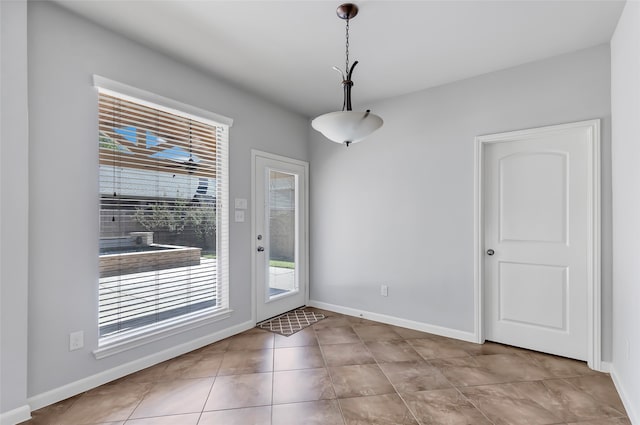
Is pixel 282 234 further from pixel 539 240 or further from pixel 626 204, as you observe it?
pixel 626 204

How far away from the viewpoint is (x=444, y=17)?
221 cm

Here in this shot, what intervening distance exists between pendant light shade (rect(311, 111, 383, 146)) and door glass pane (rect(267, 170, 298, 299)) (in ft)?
6.49

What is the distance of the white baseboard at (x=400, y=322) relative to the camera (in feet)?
10.4

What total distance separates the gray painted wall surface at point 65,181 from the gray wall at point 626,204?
3.46m

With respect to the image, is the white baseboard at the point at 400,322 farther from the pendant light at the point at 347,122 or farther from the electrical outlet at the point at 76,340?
the electrical outlet at the point at 76,340

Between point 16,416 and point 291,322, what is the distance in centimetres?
237

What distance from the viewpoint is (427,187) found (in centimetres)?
339

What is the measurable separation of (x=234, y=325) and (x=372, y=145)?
2.63 meters

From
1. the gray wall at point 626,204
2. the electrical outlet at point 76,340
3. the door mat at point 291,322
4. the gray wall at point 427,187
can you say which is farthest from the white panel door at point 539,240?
the electrical outlet at point 76,340

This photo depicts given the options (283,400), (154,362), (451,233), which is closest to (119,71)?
(154,362)

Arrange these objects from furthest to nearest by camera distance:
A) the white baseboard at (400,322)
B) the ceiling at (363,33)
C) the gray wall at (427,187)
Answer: the white baseboard at (400,322), the gray wall at (427,187), the ceiling at (363,33)

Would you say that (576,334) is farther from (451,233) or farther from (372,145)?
(372,145)

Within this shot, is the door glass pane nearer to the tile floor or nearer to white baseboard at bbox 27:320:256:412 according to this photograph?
white baseboard at bbox 27:320:256:412

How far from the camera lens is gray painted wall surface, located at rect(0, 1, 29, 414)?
1816mm
